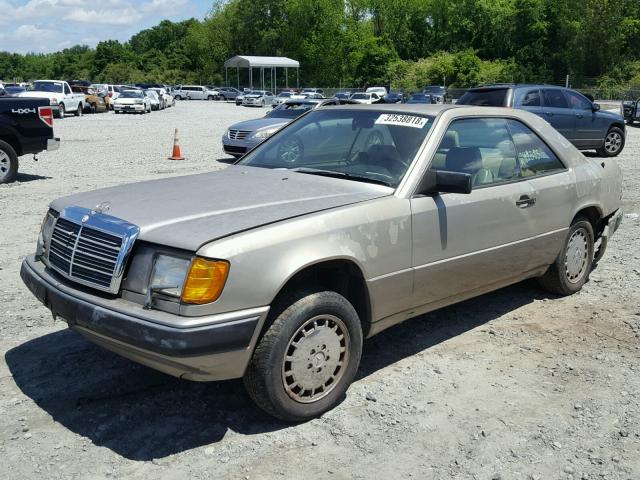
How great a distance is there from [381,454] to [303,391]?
55 centimetres

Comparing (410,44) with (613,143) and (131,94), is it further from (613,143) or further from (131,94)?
(613,143)

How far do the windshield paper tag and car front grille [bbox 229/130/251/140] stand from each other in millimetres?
10711

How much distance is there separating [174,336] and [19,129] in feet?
32.7

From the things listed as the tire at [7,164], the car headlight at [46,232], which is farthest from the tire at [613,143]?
the car headlight at [46,232]

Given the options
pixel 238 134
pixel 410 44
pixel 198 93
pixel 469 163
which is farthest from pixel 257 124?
pixel 410 44

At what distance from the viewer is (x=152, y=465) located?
3250mm

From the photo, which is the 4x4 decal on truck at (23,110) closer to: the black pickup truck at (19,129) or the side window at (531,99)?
the black pickup truck at (19,129)

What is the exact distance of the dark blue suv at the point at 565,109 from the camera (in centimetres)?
1446

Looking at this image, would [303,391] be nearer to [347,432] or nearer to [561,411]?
[347,432]

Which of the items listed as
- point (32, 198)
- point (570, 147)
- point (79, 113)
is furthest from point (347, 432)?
point (79, 113)

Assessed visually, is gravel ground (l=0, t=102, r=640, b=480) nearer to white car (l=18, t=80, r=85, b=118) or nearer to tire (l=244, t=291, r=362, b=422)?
tire (l=244, t=291, r=362, b=422)

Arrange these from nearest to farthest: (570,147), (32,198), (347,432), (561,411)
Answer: (347,432) → (561,411) → (570,147) → (32,198)

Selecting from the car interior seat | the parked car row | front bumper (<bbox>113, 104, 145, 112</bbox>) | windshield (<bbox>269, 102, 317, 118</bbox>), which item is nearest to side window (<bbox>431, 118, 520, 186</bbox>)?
the car interior seat

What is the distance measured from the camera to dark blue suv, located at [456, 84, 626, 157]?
14.5 metres
